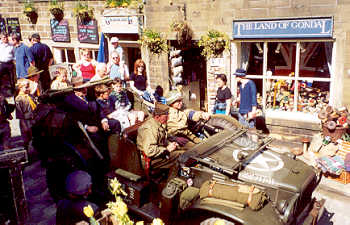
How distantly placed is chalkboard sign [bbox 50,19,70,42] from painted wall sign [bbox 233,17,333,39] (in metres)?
6.78

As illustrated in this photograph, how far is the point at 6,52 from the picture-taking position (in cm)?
1002

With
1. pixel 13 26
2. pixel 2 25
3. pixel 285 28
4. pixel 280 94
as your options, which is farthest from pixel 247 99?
pixel 2 25

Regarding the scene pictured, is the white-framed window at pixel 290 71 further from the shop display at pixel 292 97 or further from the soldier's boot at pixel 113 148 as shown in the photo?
the soldier's boot at pixel 113 148

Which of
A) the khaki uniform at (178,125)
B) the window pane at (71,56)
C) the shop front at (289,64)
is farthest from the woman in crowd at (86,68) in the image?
the window pane at (71,56)

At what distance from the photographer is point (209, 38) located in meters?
8.78

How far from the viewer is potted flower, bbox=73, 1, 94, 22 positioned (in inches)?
466

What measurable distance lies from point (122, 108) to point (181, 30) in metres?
3.45

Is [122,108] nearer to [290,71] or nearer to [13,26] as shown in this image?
[290,71]

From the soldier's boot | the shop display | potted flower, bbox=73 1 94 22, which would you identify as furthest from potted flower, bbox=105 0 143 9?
the soldier's boot

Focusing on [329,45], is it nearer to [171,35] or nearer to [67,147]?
[171,35]

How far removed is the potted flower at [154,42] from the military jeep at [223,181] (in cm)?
458

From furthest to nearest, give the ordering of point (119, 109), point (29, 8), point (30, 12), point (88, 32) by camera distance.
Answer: point (30, 12), point (29, 8), point (88, 32), point (119, 109)

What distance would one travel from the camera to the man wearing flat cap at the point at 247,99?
7.65 meters

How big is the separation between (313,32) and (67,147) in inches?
210
